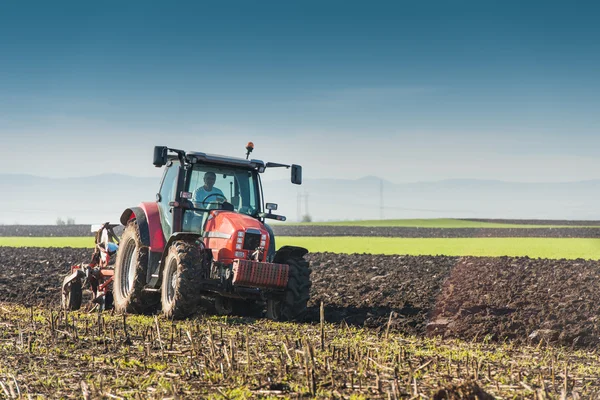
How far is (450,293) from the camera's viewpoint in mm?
14406

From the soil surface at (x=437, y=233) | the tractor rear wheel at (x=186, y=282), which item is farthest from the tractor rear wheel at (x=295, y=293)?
the soil surface at (x=437, y=233)

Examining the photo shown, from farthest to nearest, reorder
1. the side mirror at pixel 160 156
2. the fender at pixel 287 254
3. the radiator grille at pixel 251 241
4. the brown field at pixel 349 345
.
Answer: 1. the fender at pixel 287 254
2. the radiator grille at pixel 251 241
3. the side mirror at pixel 160 156
4. the brown field at pixel 349 345

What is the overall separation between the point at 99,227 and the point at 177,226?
11.3 ft

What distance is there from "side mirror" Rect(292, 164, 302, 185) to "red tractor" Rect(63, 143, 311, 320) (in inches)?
0.6

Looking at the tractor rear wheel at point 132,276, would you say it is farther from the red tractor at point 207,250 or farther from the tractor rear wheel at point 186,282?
the tractor rear wheel at point 186,282

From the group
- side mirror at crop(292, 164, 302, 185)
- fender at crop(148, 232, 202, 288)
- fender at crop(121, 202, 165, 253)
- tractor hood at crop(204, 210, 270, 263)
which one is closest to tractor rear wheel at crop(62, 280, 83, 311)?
fender at crop(121, 202, 165, 253)

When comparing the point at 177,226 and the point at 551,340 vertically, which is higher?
the point at 177,226

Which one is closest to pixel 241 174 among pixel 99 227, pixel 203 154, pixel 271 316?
pixel 203 154

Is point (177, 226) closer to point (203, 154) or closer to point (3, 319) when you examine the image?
point (203, 154)

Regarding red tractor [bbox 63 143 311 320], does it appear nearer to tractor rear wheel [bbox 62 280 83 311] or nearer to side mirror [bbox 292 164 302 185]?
side mirror [bbox 292 164 302 185]

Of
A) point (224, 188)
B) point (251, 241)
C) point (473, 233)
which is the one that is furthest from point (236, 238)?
point (473, 233)

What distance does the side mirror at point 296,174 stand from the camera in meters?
11.9

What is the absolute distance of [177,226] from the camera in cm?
1198

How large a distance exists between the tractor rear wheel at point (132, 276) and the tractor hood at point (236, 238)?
1.30 meters
